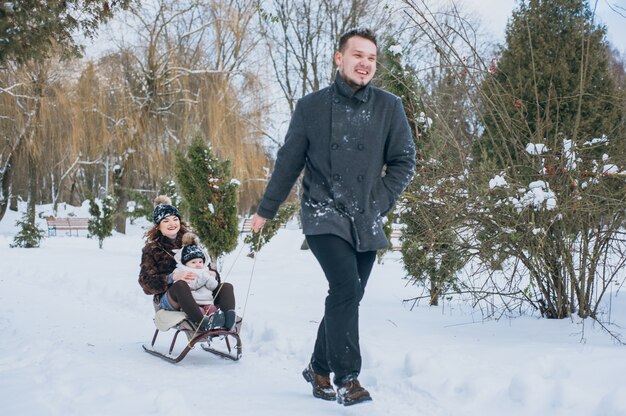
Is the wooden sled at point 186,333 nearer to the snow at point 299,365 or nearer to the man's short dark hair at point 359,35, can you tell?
the snow at point 299,365

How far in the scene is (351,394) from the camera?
3834 mm

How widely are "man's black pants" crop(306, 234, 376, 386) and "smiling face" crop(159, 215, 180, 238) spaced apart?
8.95 feet

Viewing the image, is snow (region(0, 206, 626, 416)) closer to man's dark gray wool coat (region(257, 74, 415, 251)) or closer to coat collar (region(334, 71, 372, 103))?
man's dark gray wool coat (region(257, 74, 415, 251))

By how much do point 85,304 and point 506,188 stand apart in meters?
6.43

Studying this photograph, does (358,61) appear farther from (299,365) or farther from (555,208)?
(299,365)

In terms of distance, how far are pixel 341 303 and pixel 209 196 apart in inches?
329

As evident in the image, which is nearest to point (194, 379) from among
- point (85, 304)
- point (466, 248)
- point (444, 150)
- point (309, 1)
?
point (466, 248)

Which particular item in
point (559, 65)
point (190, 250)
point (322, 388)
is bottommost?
point (322, 388)

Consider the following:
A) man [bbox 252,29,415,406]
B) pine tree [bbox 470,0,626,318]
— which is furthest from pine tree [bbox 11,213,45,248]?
man [bbox 252,29,415,406]

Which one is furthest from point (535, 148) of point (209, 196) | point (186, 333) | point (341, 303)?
point (209, 196)

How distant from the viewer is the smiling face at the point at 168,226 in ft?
20.9

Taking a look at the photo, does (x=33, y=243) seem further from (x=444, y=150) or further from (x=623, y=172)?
(x=623, y=172)

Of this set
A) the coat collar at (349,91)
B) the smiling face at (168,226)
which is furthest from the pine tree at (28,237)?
the coat collar at (349,91)

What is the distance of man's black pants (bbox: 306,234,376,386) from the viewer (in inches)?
152
